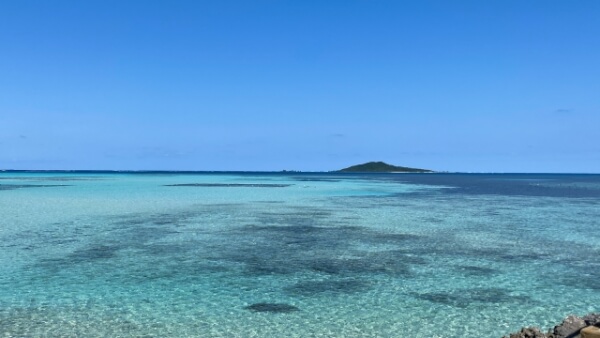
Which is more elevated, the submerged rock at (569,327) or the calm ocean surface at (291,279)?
the submerged rock at (569,327)

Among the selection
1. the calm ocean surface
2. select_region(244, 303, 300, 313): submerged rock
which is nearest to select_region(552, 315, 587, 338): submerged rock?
the calm ocean surface

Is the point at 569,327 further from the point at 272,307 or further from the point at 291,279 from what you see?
the point at 291,279

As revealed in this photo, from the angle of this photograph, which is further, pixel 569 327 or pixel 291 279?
pixel 291 279

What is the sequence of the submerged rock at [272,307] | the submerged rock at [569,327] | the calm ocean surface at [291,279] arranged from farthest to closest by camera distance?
the submerged rock at [272,307], the calm ocean surface at [291,279], the submerged rock at [569,327]

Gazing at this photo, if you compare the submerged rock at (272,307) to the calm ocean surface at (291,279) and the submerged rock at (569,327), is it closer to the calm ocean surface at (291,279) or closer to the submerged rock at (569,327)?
the calm ocean surface at (291,279)

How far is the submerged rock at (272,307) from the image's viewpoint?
11.6m

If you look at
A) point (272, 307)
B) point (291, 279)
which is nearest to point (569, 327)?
point (272, 307)

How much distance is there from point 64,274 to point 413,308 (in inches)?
398

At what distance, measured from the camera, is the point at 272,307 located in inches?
464

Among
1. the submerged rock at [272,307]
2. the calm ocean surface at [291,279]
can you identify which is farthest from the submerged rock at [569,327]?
the submerged rock at [272,307]

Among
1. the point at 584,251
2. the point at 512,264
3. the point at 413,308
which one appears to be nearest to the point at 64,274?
the point at 413,308

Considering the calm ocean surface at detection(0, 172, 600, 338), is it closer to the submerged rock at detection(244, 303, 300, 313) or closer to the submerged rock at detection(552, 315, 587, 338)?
the submerged rock at detection(244, 303, 300, 313)

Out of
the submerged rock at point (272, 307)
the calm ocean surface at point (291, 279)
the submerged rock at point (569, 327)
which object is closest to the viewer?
the submerged rock at point (569, 327)

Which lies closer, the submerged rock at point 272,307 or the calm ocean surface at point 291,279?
the calm ocean surface at point 291,279
